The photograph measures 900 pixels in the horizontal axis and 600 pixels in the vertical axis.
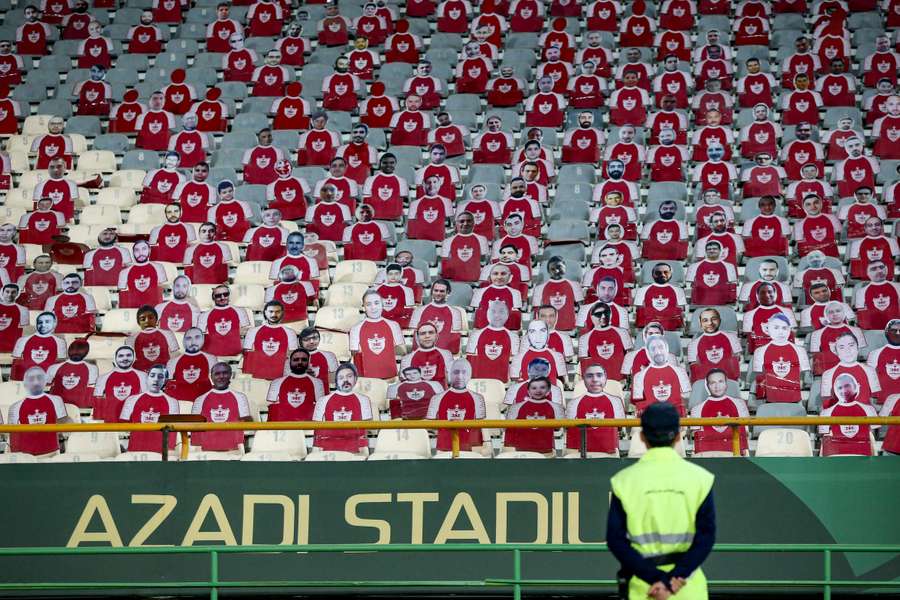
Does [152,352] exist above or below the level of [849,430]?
above

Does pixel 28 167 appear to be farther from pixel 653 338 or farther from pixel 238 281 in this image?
pixel 653 338

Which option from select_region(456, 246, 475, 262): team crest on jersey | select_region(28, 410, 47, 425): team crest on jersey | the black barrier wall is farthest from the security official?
select_region(456, 246, 475, 262): team crest on jersey

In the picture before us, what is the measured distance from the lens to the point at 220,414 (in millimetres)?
11375

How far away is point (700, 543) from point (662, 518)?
15 cm

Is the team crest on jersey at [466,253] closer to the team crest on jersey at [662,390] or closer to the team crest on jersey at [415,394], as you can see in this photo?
the team crest on jersey at [415,394]

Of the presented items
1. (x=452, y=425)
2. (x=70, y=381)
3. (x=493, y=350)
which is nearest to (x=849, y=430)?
(x=452, y=425)

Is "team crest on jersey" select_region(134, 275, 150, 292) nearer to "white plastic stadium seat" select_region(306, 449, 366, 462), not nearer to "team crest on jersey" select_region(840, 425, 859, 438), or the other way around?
"white plastic stadium seat" select_region(306, 449, 366, 462)

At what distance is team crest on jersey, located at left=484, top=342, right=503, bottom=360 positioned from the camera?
12.3 meters

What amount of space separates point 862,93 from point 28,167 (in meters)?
9.60

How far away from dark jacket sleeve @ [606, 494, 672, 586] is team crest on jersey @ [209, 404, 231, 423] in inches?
269

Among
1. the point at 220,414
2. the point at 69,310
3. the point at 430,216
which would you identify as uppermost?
the point at 430,216

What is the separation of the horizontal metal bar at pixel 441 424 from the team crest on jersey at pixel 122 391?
2577mm

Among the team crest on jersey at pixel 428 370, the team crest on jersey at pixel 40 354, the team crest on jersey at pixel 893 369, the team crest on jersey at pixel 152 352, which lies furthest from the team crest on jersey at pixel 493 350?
the team crest on jersey at pixel 40 354

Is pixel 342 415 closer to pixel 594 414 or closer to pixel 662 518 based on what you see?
pixel 594 414
